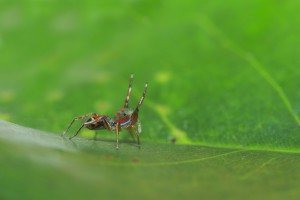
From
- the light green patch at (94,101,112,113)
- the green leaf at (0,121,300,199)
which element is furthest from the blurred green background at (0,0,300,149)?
the green leaf at (0,121,300,199)

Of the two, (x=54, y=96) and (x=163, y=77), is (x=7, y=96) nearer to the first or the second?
(x=54, y=96)

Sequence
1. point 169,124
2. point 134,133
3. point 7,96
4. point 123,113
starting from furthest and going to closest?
1. point 7,96
2. point 123,113
3. point 169,124
4. point 134,133

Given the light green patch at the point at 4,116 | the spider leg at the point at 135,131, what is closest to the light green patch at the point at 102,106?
the spider leg at the point at 135,131

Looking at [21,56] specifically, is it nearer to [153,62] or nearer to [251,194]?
[153,62]

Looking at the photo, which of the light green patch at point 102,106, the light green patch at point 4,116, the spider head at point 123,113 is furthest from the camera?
the light green patch at point 102,106

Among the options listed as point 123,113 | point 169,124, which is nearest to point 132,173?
point 169,124

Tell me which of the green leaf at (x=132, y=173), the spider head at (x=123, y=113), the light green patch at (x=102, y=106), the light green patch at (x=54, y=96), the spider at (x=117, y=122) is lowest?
the green leaf at (x=132, y=173)

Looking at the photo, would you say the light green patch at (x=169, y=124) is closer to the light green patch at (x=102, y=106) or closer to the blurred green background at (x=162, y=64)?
the blurred green background at (x=162, y=64)

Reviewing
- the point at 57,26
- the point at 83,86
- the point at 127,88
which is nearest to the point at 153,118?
the point at 127,88
